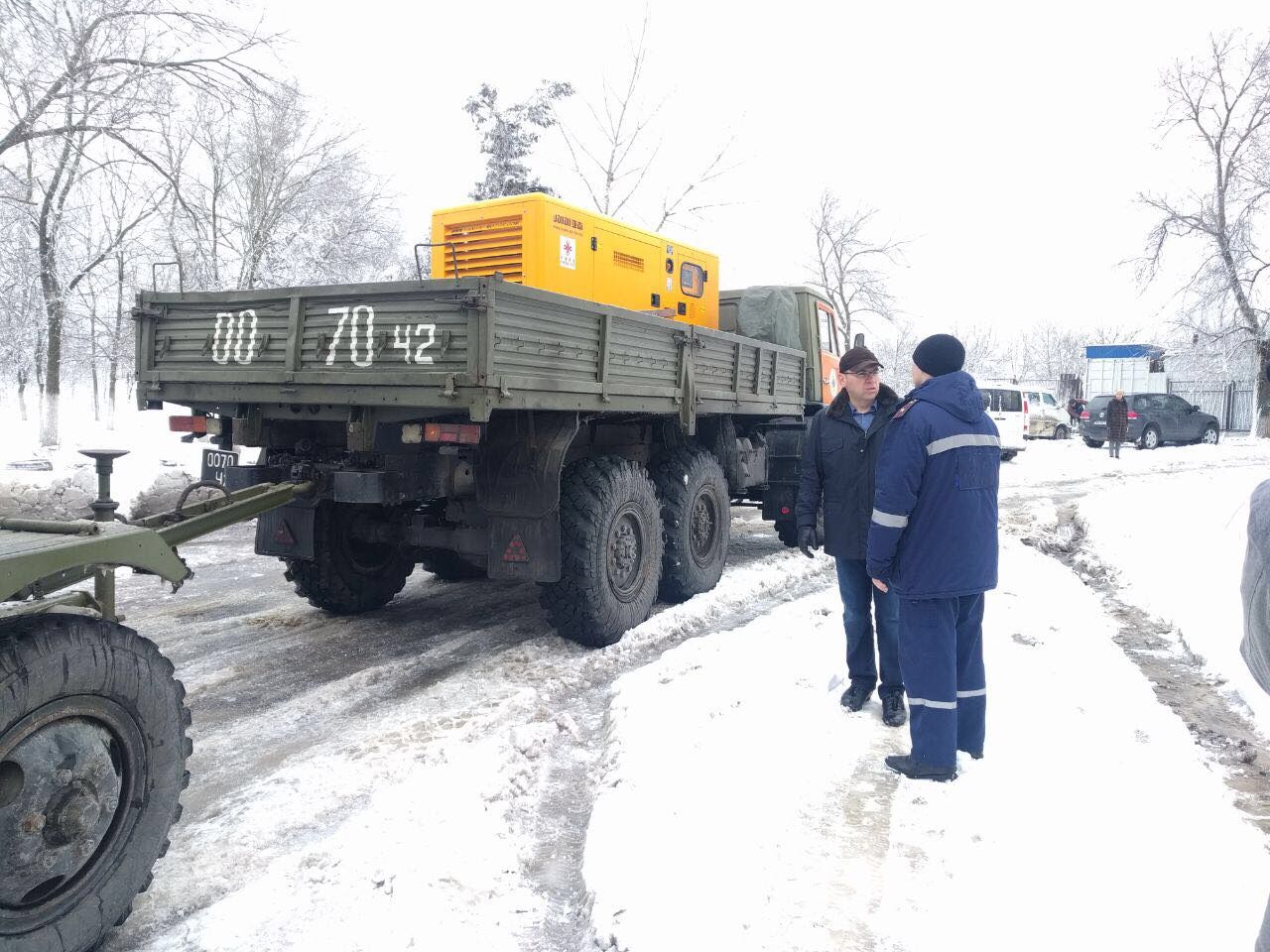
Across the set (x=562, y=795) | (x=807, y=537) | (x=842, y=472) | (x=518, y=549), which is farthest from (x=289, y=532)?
(x=842, y=472)

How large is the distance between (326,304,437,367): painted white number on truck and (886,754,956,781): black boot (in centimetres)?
283

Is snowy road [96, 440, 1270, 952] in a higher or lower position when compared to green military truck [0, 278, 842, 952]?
lower

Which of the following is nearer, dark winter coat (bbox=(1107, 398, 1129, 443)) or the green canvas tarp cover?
the green canvas tarp cover

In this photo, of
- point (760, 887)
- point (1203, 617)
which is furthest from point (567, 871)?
point (1203, 617)

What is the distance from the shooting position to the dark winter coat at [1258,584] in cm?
140

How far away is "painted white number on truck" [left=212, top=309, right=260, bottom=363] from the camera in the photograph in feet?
16.4

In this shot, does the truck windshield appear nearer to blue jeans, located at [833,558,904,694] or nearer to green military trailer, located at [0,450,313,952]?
blue jeans, located at [833,558,904,694]

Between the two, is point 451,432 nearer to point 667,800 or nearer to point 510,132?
point 667,800

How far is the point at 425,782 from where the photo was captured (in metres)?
3.72

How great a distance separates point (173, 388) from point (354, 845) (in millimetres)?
3192

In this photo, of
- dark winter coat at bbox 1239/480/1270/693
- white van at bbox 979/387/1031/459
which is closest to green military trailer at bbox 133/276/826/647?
dark winter coat at bbox 1239/480/1270/693

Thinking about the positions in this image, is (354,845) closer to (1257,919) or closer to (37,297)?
(1257,919)

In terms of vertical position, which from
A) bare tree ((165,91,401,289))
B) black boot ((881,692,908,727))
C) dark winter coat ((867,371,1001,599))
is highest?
bare tree ((165,91,401,289))

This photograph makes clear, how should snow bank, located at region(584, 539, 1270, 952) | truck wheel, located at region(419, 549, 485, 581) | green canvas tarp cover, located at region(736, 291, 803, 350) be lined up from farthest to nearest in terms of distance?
1. green canvas tarp cover, located at region(736, 291, 803, 350)
2. truck wheel, located at region(419, 549, 485, 581)
3. snow bank, located at region(584, 539, 1270, 952)
